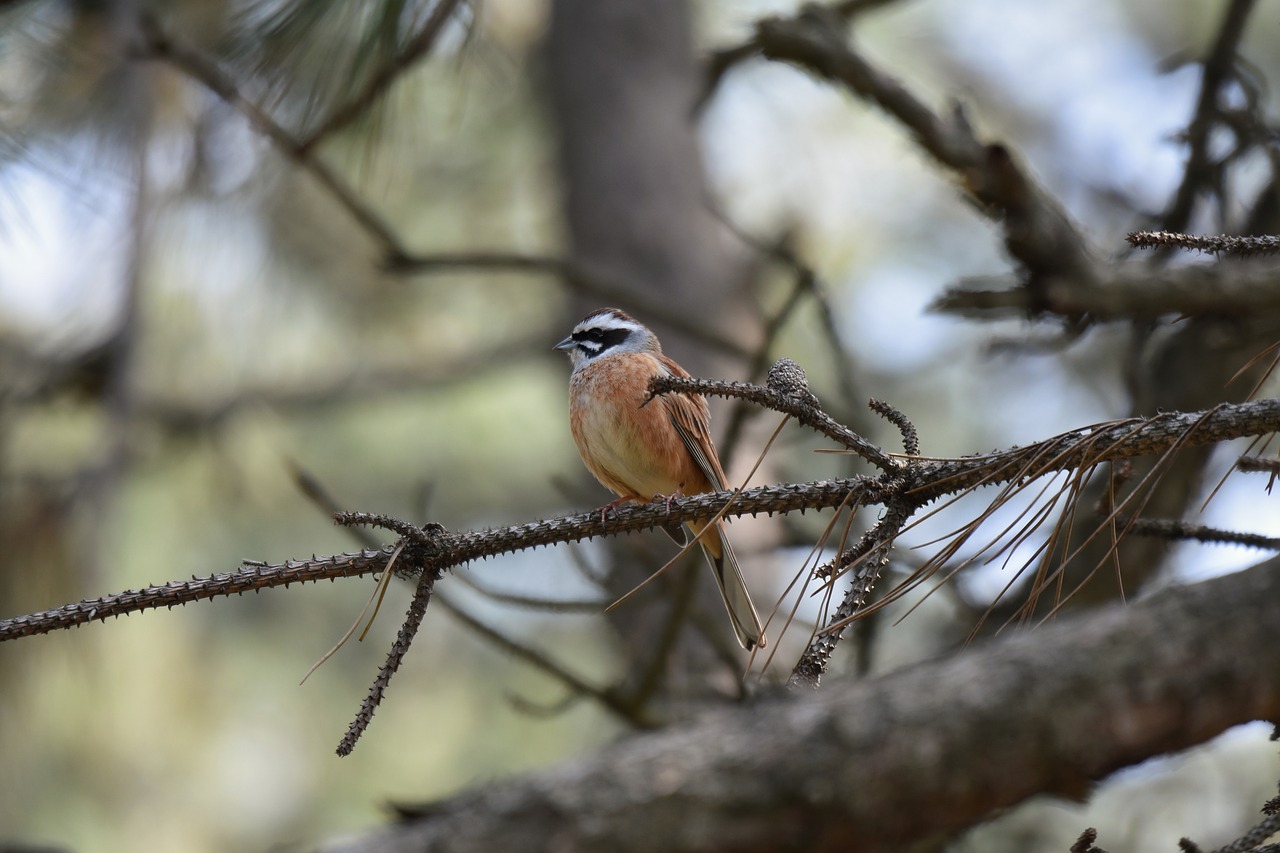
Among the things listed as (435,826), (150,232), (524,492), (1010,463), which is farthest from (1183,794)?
(435,826)

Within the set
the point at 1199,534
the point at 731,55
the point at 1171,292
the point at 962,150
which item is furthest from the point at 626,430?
the point at 1171,292

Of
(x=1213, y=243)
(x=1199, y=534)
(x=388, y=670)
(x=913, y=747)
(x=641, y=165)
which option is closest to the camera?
(x=913, y=747)

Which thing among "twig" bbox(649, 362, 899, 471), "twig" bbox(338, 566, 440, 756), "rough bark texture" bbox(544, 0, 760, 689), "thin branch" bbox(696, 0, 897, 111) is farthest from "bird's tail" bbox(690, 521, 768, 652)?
"thin branch" bbox(696, 0, 897, 111)

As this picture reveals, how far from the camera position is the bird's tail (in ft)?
11.0

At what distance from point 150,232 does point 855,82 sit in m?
3.93

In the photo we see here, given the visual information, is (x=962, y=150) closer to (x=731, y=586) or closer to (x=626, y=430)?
(x=626, y=430)

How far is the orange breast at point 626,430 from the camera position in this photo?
16.2 feet

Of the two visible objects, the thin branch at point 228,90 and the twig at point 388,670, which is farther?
the thin branch at point 228,90

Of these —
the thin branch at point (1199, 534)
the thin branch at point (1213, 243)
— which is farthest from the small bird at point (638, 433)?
the thin branch at point (1213, 243)

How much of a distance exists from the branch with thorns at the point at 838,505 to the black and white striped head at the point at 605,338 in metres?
2.81

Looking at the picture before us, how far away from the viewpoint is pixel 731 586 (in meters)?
5.79

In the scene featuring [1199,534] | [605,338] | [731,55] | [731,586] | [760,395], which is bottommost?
[1199,534]

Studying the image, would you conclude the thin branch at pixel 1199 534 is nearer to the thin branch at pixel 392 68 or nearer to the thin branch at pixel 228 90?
the thin branch at pixel 392 68

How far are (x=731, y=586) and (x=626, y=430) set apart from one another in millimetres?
1270
